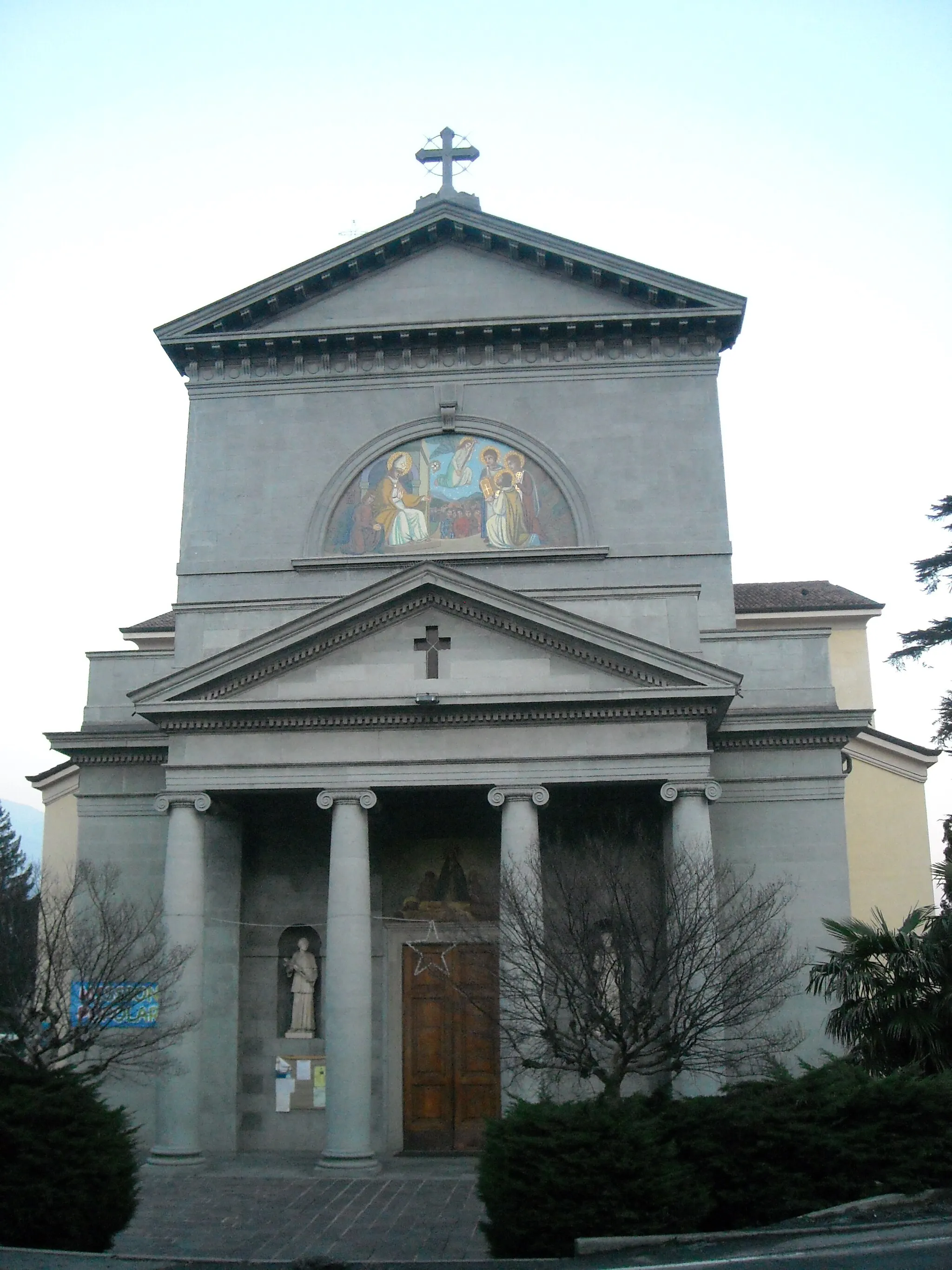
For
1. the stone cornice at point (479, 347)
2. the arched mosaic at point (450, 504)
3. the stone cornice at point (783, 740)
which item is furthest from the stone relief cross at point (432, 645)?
the stone cornice at point (479, 347)

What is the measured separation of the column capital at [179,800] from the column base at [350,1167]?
6.10 meters

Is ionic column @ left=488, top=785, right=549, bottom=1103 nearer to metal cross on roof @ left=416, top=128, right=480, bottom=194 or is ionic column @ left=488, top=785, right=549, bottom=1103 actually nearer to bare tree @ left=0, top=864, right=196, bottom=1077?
bare tree @ left=0, top=864, right=196, bottom=1077

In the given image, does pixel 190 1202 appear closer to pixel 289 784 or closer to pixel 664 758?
pixel 289 784

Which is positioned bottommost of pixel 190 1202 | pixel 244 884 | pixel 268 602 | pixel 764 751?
pixel 190 1202

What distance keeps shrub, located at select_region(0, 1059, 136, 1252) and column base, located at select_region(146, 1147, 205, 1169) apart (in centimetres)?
695

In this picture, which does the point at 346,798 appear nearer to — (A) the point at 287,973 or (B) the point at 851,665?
(A) the point at 287,973

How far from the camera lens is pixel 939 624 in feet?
94.8

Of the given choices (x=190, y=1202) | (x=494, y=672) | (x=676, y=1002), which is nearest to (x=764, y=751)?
(x=494, y=672)

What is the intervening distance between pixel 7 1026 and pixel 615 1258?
830cm

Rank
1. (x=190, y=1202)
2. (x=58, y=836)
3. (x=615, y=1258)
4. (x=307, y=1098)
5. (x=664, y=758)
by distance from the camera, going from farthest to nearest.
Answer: (x=58, y=836) → (x=307, y=1098) → (x=664, y=758) → (x=190, y=1202) → (x=615, y=1258)

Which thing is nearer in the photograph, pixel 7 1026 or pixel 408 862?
pixel 7 1026

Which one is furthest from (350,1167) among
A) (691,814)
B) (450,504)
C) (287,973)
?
(450,504)

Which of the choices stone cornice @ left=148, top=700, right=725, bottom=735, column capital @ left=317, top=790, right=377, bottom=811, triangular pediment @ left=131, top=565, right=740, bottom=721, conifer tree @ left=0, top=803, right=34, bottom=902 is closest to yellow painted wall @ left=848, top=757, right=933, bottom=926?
stone cornice @ left=148, top=700, right=725, bottom=735

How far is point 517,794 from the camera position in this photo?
72.1ft
